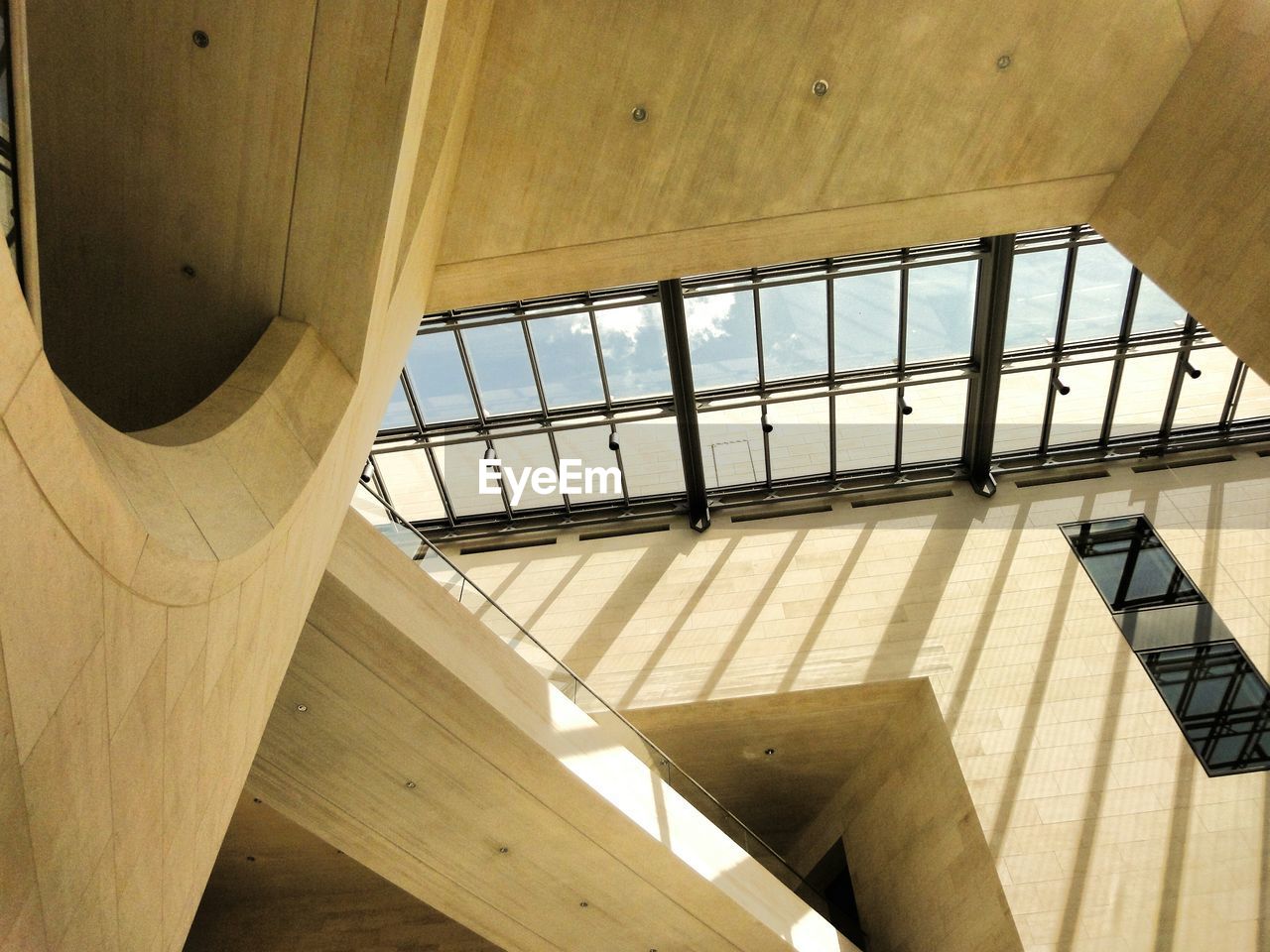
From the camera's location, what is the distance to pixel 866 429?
76.0 ft

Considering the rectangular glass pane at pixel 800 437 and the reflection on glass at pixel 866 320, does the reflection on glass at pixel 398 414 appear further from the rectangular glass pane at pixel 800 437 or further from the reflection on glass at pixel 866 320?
the reflection on glass at pixel 866 320

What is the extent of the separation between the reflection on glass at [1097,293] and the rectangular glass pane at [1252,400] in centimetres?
342

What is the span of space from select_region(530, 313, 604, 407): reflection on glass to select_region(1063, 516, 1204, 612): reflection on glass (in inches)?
460

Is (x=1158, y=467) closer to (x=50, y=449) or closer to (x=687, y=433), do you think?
(x=687, y=433)

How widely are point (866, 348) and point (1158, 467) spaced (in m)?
7.81

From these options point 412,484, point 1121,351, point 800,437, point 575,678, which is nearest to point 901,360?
point 800,437

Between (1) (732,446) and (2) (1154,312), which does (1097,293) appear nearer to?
(2) (1154,312)

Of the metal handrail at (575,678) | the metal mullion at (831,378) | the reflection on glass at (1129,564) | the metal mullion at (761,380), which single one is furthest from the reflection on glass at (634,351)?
the reflection on glass at (1129,564)

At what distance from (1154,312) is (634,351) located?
12.1 m

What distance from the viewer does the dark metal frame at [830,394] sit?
20422 millimetres

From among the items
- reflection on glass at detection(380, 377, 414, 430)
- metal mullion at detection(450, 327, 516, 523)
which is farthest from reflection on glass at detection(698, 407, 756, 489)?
reflection on glass at detection(380, 377, 414, 430)

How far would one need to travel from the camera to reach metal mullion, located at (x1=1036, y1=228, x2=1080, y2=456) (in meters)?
20.4

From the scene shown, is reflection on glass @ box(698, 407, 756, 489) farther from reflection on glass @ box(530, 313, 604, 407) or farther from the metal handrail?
the metal handrail

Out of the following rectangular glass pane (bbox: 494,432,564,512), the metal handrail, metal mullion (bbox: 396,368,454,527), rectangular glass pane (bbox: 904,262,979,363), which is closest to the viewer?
the metal handrail
